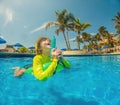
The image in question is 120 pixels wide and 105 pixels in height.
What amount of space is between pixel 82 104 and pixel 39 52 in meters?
1.27

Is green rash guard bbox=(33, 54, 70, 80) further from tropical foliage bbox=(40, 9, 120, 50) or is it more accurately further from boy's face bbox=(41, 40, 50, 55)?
tropical foliage bbox=(40, 9, 120, 50)

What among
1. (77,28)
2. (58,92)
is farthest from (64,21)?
(58,92)

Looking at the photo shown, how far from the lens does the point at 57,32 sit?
126 ft

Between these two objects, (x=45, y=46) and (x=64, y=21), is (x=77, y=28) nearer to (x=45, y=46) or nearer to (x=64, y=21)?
(x=64, y=21)

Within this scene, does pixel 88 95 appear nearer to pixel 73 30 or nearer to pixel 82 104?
pixel 82 104

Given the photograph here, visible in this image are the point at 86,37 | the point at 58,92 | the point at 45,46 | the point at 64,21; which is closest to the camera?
the point at 45,46

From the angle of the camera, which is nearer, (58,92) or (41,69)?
(41,69)

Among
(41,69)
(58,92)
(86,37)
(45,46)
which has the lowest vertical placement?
(58,92)

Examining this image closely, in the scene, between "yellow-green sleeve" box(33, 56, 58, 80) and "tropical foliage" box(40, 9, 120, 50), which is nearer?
"yellow-green sleeve" box(33, 56, 58, 80)

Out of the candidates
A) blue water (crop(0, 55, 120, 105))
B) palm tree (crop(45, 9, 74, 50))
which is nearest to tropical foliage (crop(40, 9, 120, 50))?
palm tree (crop(45, 9, 74, 50))

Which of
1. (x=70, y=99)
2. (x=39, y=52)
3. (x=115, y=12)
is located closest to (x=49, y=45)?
(x=39, y=52)

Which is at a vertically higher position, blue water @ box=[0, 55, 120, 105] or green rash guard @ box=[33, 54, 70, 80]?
green rash guard @ box=[33, 54, 70, 80]

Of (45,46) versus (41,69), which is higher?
(45,46)

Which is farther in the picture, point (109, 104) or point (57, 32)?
point (57, 32)
